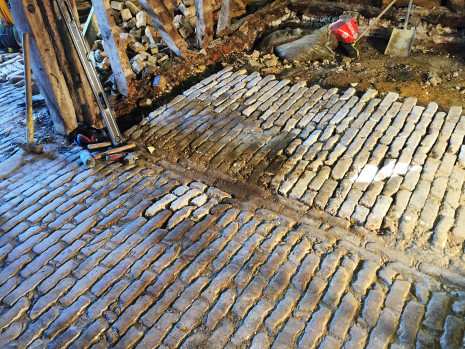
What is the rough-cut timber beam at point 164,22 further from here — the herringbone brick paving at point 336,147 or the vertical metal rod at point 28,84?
the vertical metal rod at point 28,84

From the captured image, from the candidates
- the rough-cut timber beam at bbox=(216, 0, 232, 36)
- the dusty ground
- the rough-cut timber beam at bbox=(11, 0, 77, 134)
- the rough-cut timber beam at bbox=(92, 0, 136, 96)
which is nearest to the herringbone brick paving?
the dusty ground

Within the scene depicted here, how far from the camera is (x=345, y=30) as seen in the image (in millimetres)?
7469

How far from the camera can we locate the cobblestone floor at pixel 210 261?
122 inches

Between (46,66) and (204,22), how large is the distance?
2.98 m

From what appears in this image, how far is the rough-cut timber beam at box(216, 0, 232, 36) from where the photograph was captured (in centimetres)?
725

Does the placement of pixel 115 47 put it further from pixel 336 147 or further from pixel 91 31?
pixel 336 147

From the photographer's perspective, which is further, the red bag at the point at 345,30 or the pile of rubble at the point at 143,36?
the red bag at the point at 345,30

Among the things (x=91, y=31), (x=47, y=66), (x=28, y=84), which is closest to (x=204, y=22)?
(x=91, y=31)

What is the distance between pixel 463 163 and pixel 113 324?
415 centimetres

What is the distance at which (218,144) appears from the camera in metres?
5.11

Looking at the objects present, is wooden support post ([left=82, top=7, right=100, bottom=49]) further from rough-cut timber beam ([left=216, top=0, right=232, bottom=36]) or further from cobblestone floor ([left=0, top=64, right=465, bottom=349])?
cobblestone floor ([left=0, top=64, right=465, bottom=349])

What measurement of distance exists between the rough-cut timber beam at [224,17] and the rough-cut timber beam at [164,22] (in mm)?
991

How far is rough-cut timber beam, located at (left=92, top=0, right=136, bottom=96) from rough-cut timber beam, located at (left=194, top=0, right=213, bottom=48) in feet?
5.18

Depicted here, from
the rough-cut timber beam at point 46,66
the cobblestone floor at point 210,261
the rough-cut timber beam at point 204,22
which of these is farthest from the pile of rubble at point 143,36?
the cobblestone floor at point 210,261
